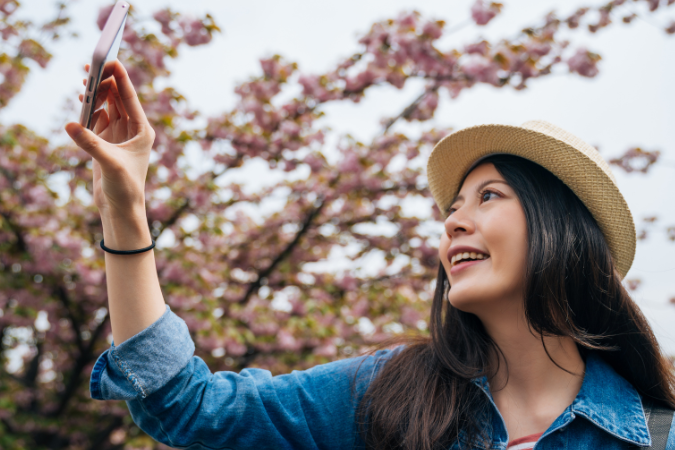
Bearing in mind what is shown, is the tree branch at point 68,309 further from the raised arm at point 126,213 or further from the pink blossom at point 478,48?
the pink blossom at point 478,48

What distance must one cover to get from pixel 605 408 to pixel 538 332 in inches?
9.6

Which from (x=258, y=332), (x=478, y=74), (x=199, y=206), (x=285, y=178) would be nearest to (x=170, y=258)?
(x=199, y=206)

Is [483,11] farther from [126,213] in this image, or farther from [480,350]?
[126,213]

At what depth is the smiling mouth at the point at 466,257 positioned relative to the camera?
3.93 ft

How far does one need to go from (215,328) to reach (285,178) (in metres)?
1.55

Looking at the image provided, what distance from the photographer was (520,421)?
118cm

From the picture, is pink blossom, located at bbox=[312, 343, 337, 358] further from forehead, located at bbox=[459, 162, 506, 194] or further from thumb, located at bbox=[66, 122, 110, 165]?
thumb, located at bbox=[66, 122, 110, 165]

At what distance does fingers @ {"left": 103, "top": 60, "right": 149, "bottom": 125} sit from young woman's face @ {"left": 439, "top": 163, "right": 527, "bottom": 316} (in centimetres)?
86

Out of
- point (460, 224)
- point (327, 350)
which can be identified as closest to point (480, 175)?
point (460, 224)

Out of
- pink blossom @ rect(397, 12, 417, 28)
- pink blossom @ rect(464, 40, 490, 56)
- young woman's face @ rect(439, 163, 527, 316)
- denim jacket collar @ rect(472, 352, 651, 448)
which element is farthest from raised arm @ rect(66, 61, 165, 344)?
pink blossom @ rect(464, 40, 490, 56)

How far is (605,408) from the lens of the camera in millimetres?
1145

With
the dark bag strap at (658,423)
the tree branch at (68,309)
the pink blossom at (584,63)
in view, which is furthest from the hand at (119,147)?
the pink blossom at (584,63)

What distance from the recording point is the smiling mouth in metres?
1.20

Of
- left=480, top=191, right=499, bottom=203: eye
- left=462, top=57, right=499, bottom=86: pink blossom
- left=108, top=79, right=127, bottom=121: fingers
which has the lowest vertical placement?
left=480, top=191, right=499, bottom=203: eye
